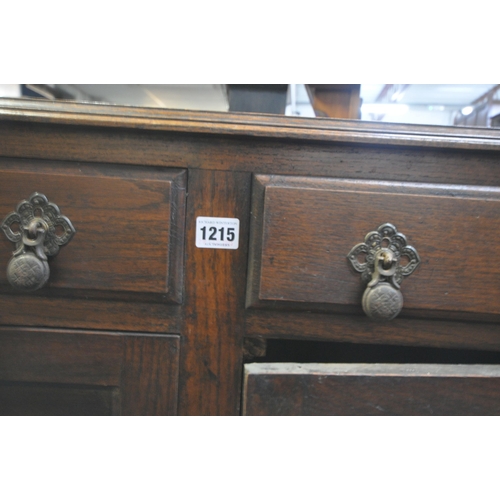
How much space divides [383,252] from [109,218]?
324 mm

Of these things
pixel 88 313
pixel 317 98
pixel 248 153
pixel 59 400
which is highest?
pixel 317 98

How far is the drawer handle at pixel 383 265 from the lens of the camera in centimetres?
39

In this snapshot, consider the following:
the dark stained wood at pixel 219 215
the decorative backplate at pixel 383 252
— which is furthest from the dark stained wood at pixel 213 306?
the decorative backplate at pixel 383 252

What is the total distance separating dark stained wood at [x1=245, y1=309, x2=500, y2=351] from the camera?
0.44 meters

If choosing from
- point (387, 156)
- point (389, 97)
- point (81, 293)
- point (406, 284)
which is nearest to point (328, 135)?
point (387, 156)

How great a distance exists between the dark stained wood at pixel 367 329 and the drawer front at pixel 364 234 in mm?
28

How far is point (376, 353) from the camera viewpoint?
1.97 ft

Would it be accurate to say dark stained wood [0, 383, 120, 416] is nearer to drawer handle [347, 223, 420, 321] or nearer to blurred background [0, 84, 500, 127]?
drawer handle [347, 223, 420, 321]

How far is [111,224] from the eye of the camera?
42cm

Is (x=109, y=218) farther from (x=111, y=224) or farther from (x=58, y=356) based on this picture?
(x=58, y=356)

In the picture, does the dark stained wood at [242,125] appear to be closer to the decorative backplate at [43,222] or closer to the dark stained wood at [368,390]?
the decorative backplate at [43,222]

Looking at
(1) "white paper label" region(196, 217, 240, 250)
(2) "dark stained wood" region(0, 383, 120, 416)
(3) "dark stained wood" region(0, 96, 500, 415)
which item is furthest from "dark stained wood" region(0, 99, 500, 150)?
(2) "dark stained wood" region(0, 383, 120, 416)

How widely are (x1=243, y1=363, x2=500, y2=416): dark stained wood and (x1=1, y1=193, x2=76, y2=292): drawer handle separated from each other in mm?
262

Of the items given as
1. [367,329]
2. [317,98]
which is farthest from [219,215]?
[317,98]
